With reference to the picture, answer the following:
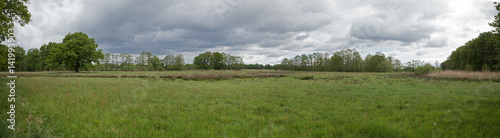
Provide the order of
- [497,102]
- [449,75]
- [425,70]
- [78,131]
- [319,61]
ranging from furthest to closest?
[319,61] → [425,70] → [449,75] → [497,102] → [78,131]

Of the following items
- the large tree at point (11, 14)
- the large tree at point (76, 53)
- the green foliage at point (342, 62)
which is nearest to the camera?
the large tree at point (11, 14)

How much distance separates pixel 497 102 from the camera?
31.9 feet

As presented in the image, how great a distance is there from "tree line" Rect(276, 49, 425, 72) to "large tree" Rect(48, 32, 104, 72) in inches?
3683

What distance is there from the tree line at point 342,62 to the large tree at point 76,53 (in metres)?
93.5

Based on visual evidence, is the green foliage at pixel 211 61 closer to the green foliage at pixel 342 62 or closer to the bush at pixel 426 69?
the green foliage at pixel 342 62

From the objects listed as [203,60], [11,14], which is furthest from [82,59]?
[203,60]

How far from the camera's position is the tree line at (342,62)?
93.6m

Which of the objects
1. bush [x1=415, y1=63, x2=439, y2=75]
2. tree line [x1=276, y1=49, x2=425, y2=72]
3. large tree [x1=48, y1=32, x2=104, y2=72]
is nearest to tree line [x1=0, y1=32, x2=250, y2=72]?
large tree [x1=48, y1=32, x2=104, y2=72]

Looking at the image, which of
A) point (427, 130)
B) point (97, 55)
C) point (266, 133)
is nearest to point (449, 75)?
point (427, 130)

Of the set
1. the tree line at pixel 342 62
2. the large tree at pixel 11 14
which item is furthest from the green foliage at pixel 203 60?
the large tree at pixel 11 14

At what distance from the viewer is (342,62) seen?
335ft

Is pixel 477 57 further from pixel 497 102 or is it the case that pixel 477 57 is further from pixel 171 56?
pixel 171 56

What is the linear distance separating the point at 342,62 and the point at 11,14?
11037 cm

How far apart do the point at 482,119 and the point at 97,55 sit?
210ft
